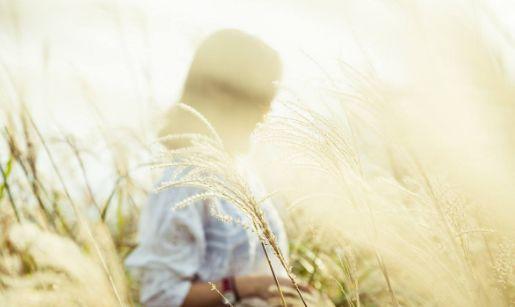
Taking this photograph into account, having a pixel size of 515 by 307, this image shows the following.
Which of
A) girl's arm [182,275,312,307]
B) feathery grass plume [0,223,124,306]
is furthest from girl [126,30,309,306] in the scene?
feathery grass plume [0,223,124,306]

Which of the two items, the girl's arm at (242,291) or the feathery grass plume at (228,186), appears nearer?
the feathery grass plume at (228,186)

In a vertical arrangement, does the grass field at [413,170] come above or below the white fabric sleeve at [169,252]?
above

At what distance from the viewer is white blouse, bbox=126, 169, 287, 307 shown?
1870 mm

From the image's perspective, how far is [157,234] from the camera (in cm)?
191

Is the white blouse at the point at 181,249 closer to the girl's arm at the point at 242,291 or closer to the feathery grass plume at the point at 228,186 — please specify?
the girl's arm at the point at 242,291

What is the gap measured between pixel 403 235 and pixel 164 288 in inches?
43.0

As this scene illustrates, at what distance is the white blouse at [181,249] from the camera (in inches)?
73.6

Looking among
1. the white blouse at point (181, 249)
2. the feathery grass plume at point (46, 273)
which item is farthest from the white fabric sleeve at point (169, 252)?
the feathery grass plume at point (46, 273)

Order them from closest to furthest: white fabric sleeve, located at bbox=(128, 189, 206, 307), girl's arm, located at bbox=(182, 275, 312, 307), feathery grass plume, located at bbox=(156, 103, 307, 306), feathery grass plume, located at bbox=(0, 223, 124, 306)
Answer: feathery grass plume, located at bbox=(156, 103, 307, 306) < feathery grass plume, located at bbox=(0, 223, 124, 306) < girl's arm, located at bbox=(182, 275, 312, 307) < white fabric sleeve, located at bbox=(128, 189, 206, 307)

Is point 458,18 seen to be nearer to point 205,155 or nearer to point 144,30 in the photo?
point 205,155

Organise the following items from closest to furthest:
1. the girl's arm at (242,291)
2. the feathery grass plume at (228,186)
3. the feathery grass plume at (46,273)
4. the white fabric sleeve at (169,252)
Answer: the feathery grass plume at (228,186) → the feathery grass plume at (46,273) → the girl's arm at (242,291) → the white fabric sleeve at (169,252)

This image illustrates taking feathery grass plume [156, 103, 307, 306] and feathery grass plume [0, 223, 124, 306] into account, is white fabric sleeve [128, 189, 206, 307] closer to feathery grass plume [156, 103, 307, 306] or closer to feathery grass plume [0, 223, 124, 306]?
feathery grass plume [0, 223, 124, 306]

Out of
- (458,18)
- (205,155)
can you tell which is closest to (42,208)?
(205,155)

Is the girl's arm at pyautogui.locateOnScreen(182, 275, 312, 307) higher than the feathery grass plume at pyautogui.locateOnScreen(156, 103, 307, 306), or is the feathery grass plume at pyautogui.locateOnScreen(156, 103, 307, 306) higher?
the feathery grass plume at pyautogui.locateOnScreen(156, 103, 307, 306)
